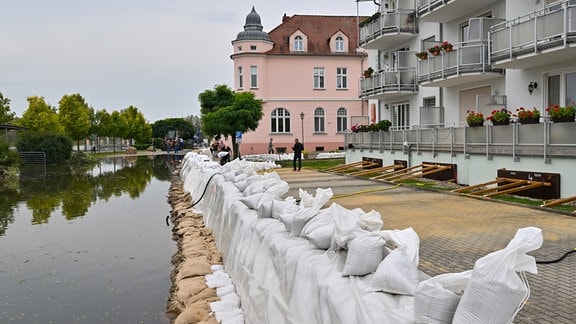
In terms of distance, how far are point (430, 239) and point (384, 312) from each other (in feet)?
16.3

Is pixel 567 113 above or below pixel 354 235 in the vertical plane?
above

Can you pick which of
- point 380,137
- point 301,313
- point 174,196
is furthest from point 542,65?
point 301,313

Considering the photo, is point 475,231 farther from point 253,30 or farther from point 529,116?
point 253,30

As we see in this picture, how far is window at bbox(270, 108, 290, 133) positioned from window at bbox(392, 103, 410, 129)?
2021 centimetres

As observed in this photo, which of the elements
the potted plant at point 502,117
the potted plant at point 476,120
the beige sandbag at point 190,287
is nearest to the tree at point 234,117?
the potted plant at point 476,120

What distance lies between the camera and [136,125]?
85.8 metres

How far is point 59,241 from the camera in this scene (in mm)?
12500

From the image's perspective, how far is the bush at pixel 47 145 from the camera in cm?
4288

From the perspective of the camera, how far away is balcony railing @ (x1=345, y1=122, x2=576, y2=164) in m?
13.1

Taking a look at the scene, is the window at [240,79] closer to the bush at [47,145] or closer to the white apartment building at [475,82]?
the bush at [47,145]

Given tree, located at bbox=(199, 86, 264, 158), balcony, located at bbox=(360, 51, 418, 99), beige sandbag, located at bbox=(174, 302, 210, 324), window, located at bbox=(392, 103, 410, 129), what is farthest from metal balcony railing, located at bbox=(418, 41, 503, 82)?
tree, located at bbox=(199, 86, 264, 158)

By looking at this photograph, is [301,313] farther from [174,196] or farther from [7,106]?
[7,106]

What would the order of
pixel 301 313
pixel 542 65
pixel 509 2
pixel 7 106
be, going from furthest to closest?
pixel 7 106 < pixel 509 2 < pixel 542 65 < pixel 301 313

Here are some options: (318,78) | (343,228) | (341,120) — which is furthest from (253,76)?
(343,228)
